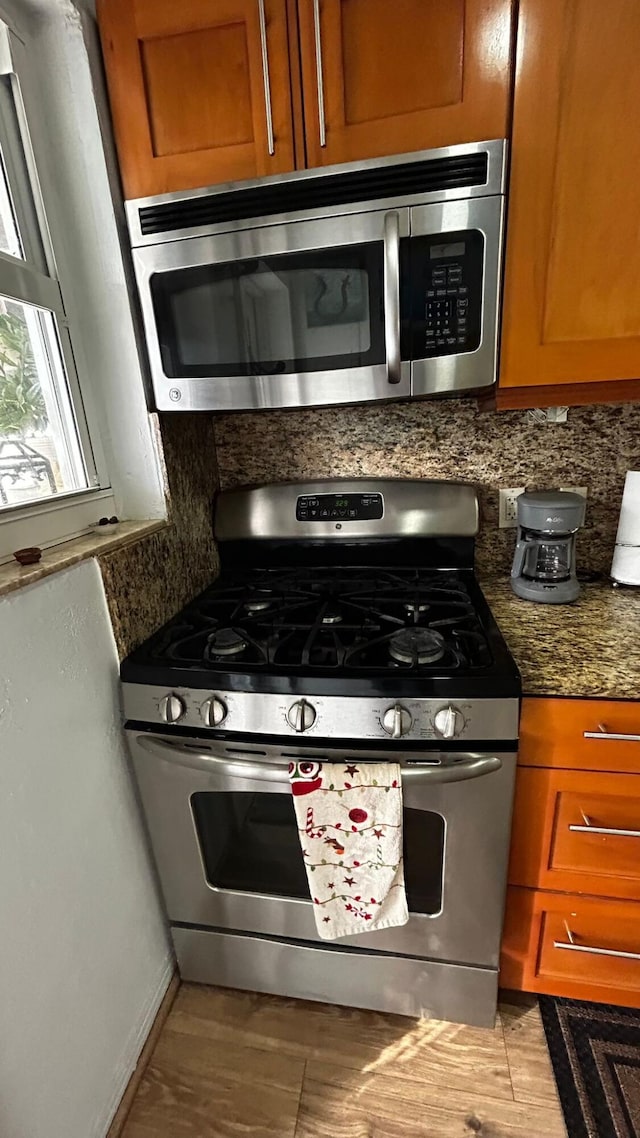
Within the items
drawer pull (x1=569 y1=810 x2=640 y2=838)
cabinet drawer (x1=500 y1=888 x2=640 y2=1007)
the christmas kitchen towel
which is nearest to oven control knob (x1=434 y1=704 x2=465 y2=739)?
the christmas kitchen towel

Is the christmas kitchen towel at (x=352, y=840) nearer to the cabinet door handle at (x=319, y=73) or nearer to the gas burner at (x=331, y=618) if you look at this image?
the gas burner at (x=331, y=618)

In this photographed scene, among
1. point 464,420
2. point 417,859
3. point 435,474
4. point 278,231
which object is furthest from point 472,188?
point 417,859

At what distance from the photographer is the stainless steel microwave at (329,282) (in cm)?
91

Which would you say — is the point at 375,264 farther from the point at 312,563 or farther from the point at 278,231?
the point at 312,563

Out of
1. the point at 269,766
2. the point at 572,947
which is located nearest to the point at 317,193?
the point at 269,766

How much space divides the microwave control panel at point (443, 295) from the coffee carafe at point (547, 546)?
40cm

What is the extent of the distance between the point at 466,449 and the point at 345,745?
86cm

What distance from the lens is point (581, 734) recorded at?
2.90 ft

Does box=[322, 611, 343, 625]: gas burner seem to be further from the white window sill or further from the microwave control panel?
the microwave control panel

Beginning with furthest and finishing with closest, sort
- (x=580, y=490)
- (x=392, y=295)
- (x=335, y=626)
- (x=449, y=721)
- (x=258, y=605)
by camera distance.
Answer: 1. (x=580, y=490)
2. (x=258, y=605)
3. (x=335, y=626)
4. (x=392, y=295)
5. (x=449, y=721)

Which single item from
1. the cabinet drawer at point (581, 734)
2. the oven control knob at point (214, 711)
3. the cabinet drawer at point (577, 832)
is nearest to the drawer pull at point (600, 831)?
the cabinet drawer at point (577, 832)

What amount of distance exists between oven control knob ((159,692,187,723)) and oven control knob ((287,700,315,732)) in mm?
219

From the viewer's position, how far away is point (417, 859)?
3.30 feet

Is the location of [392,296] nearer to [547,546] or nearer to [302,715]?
[547,546]
